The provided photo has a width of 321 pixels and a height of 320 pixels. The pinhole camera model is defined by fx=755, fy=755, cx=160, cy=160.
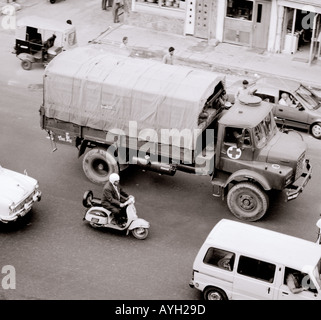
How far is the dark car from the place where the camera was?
A: 23.4 m

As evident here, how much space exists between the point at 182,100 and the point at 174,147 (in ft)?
3.98

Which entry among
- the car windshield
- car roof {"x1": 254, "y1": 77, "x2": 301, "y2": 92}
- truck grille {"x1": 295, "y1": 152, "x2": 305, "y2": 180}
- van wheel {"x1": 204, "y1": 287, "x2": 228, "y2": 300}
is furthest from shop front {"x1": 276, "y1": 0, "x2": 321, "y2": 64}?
van wheel {"x1": 204, "y1": 287, "x2": 228, "y2": 300}

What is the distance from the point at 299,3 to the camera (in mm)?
28125

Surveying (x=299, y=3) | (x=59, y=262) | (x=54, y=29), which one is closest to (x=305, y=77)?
(x=299, y=3)

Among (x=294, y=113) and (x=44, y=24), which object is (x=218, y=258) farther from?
(x=44, y=24)

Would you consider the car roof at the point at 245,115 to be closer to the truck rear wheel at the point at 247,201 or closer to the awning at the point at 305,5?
the truck rear wheel at the point at 247,201

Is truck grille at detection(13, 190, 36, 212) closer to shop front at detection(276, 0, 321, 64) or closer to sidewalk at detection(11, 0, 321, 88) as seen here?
sidewalk at detection(11, 0, 321, 88)

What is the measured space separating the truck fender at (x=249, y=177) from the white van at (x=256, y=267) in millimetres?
2831

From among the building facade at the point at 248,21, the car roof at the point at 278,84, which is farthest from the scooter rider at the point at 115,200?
the building facade at the point at 248,21

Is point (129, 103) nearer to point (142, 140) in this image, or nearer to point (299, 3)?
point (142, 140)

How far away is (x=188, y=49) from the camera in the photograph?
3023 cm

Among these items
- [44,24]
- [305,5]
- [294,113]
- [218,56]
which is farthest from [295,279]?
[44,24]

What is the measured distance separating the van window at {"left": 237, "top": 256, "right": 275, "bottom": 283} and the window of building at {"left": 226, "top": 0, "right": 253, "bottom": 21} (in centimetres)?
1672

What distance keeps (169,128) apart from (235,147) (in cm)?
174
